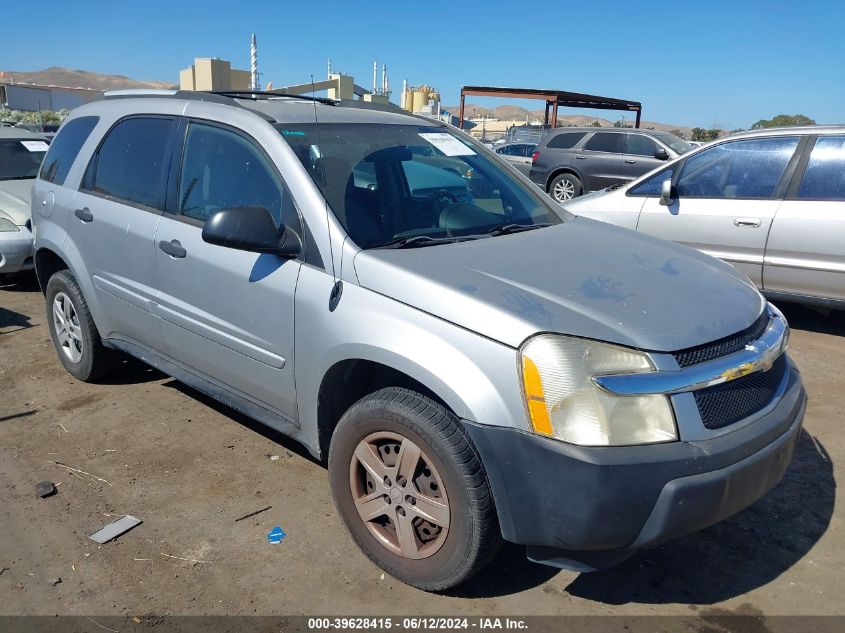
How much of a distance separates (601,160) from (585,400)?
1339cm

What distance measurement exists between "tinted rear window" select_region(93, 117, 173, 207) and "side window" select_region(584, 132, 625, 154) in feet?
40.4

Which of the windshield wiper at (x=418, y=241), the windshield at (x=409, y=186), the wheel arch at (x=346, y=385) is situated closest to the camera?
the wheel arch at (x=346, y=385)

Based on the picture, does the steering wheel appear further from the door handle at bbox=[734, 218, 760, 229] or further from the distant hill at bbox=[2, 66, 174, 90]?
the distant hill at bbox=[2, 66, 174, 90]

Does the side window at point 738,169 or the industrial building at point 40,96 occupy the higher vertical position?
the industrial building at point 40,96

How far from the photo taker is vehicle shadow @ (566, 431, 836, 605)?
9.22 ft

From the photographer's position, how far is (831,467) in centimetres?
376

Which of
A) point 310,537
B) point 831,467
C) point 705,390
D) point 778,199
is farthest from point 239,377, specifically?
point 778,199

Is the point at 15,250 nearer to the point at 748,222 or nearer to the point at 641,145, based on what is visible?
the point at 748,222

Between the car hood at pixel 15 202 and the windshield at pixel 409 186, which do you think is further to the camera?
the car hood at pixel 15 202

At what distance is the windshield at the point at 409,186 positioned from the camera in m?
3.12

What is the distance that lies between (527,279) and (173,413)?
2.74 meters

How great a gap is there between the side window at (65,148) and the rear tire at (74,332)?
2.17 ft

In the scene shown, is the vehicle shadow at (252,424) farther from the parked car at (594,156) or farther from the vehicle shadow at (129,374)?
the parked car at (594,156)

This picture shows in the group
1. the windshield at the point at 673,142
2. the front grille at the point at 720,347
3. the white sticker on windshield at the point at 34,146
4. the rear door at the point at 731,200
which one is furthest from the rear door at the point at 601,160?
the front grille at the point at 720,347
